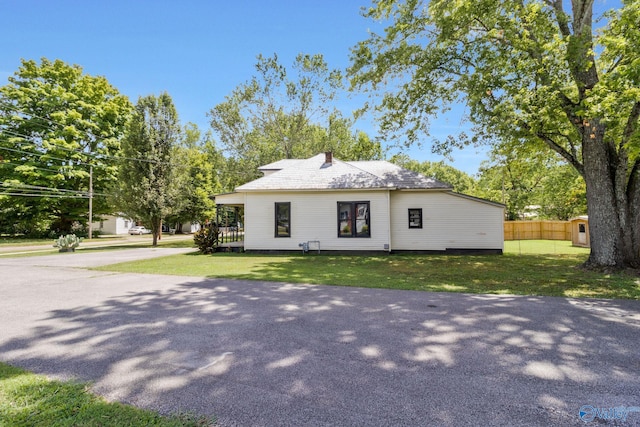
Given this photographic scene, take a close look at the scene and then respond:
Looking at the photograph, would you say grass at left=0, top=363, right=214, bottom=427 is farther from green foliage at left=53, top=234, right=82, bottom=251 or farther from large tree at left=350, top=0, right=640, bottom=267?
green foliage at left=53, top=234, right=82, bottom=251

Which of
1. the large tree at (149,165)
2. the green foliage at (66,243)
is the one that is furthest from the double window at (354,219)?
the green foliage at (66,243)

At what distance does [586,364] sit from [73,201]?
3732 centimetres

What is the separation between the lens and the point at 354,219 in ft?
47.4

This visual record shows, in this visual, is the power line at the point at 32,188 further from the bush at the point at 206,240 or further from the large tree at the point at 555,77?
the large tree at the point at 555,77

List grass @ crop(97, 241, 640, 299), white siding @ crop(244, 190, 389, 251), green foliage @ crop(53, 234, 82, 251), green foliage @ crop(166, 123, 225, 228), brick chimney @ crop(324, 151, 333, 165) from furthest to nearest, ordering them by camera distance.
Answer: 1. green foliage @ crop(166, 123, 225, 228)
2. brick chimney @ crop(324, 151, 333, 165)
3. green foliage @ crop(53, 234, 82, 251)
4. white siding @ crop(244, 190, 389, 251)
5. grass @ crop(97, 241, 640, 299)

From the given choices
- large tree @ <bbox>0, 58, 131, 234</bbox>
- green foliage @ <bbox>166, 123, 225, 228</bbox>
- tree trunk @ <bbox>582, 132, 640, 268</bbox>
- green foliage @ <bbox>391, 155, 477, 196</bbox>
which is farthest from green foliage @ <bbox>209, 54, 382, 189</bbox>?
green foliage @ <bbox>391, 155, 477, 196</bbox>

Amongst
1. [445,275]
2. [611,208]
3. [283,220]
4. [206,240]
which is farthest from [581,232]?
[206,240]

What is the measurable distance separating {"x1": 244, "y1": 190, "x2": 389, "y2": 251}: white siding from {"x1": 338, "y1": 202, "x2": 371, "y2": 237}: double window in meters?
0.19

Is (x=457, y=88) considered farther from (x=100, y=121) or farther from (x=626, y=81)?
(x=100, y=121)

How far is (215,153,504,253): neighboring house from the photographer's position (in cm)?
1427

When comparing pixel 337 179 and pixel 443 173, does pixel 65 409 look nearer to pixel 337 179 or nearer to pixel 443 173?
pixel 337 179

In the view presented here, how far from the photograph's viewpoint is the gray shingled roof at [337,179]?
564 inches

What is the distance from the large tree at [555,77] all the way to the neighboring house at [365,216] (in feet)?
14.7

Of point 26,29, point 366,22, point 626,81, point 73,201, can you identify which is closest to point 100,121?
point 73,201
